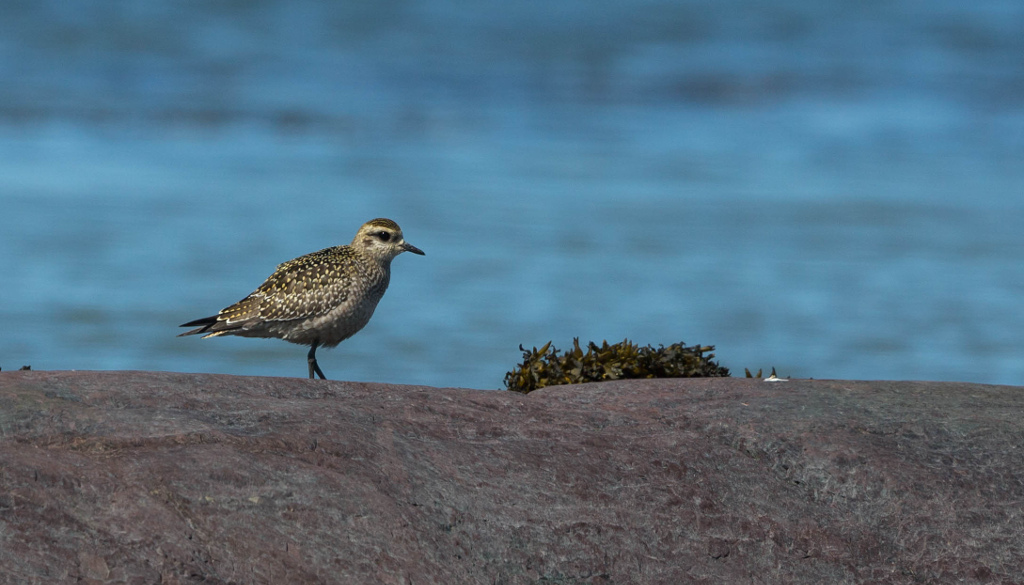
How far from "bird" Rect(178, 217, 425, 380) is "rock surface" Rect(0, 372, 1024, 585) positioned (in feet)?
12.1

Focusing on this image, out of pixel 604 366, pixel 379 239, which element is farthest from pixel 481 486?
pixel 379 239

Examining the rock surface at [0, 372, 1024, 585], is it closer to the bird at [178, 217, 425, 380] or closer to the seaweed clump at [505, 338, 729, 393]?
the seaweed clump at [505, 338, 729, 393]

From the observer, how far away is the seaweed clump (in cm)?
1161

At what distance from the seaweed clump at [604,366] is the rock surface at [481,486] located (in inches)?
94.5

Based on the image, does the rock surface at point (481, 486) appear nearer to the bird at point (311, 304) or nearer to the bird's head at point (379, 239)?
the bird at point (311, 304)

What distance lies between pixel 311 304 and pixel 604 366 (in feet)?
10.4

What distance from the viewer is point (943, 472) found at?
817 centimetres

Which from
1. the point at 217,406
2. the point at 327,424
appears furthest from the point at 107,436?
the point at 327,424

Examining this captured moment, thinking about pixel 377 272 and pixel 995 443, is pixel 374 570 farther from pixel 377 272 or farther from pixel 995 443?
pixel 377 272

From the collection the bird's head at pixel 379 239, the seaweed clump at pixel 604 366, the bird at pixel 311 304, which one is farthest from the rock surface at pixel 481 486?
the bird's head at pixel 379 239

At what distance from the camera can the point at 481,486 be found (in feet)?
23.9

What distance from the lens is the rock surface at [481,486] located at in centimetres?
640

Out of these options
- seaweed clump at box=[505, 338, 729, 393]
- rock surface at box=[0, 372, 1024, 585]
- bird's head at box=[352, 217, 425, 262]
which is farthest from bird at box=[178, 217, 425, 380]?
rock surface at box=[0, 372, 1024, 585]

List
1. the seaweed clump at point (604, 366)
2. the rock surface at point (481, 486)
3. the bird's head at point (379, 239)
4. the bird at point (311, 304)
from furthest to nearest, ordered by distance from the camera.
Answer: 1. the bird's head at point (379, 239)
2. the bird at point (311, 304)
3. the seaweed clump at point (604, 366)
4. the rock surface at point (481, 486)
